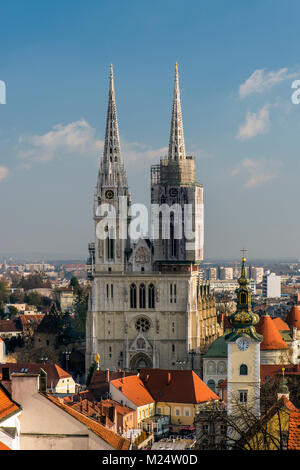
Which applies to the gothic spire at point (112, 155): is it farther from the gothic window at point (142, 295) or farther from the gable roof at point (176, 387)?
the gable roof at point (176, 387)

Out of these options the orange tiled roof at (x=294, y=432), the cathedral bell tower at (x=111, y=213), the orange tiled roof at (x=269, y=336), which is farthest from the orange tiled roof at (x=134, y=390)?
the orange tiled roof at (x=294, y=432)

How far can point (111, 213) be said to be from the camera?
73312 mm

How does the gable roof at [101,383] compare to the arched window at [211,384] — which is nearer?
the gable roof at [101,383]

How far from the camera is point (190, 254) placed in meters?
73.8

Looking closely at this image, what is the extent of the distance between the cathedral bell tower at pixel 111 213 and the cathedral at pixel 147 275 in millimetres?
81

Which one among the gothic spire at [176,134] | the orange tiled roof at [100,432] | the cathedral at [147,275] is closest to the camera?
the orange tiled roof at [100,432]

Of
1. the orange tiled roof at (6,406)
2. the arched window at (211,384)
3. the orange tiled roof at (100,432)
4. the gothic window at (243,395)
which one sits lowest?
the arched window at (211,384)

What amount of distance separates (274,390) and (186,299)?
24453 millimetres

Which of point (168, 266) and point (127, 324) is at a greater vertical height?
point (168, 266)

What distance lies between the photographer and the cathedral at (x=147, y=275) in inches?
2827

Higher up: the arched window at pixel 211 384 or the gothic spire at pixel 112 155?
the gothic spire at pixel 112 155
